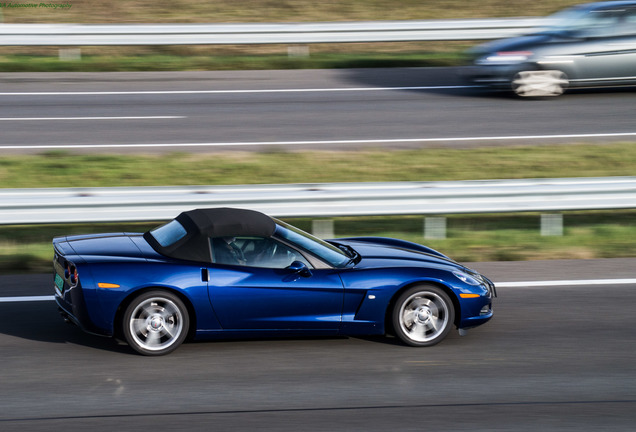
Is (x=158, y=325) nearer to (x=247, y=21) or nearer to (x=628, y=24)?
(x=628, y=24)

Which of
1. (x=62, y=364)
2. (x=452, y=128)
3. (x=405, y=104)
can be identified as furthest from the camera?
(x=405, y=104)

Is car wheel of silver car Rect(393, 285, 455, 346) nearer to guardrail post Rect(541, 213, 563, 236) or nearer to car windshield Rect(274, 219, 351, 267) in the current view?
car windshield Rect(274, 219, 351, 267)

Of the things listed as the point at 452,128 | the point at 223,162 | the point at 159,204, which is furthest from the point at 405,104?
the point at 159,204

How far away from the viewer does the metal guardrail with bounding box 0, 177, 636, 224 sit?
8891 mm

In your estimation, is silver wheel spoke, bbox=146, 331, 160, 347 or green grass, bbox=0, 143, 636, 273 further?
green grass, bbox=0, 143, 636, 273

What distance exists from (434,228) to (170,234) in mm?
3917

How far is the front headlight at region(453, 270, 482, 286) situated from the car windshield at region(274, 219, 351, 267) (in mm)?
873

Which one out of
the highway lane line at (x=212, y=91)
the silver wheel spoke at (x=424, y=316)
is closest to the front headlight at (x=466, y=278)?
the silver wheel spoke at (x=424, y=316)

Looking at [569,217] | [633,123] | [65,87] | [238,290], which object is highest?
[65,87]

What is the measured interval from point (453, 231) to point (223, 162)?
11.5ft

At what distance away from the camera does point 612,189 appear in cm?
959

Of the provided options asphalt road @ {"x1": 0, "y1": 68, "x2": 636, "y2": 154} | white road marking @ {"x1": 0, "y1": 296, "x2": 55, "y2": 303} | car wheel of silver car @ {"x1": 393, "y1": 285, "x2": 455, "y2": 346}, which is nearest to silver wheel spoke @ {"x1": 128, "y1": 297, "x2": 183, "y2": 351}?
car wheel of silver car @ {"x1": 393, "y1": 285, "x2": 455, "y2": 346}

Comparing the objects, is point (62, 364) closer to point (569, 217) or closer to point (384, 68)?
point (569, 217)

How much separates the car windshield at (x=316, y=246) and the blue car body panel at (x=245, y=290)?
10 centimetres
